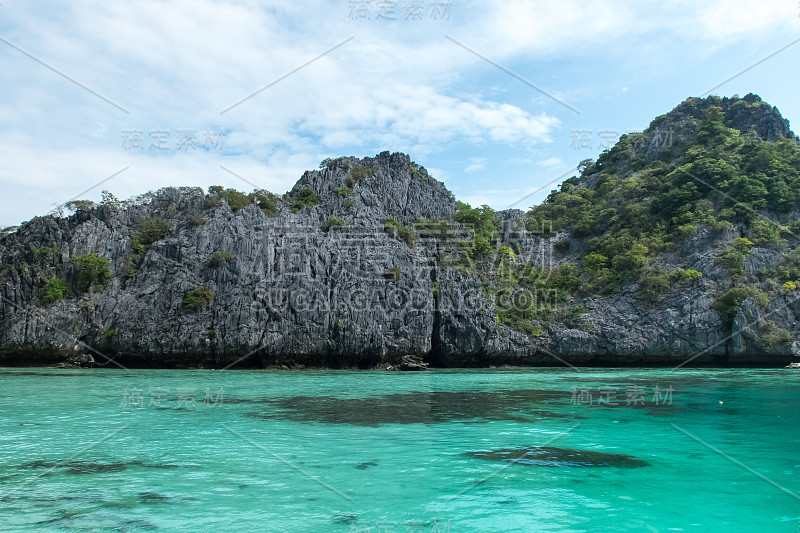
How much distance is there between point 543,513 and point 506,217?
48.3m

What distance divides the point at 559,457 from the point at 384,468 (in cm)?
263

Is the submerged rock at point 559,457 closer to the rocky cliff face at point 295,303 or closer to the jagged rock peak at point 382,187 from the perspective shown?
the rocky cliff face at point 295,303

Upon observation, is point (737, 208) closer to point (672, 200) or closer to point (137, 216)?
point (672, 200)

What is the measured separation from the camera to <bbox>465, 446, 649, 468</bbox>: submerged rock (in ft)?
23.7

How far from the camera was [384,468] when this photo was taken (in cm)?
691

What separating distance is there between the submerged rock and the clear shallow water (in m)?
0.22

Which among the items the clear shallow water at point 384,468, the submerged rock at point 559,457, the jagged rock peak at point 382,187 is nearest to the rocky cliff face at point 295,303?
the jagged rock peak at point 382,187

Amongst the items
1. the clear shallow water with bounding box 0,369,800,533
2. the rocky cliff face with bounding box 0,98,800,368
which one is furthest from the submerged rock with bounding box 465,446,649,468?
the rocky cliff face with bounding box 0,98,800,368

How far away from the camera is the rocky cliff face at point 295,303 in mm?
30234

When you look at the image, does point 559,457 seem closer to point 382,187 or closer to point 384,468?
point 384,468

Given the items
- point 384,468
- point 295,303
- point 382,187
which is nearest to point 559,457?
point 384,468

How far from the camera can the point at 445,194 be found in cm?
4666

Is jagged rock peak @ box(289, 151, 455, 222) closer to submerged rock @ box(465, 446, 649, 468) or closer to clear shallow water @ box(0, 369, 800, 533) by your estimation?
clear shallow water @ box(0, 369, 800, 533)

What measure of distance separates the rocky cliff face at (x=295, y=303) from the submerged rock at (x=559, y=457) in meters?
23.8
